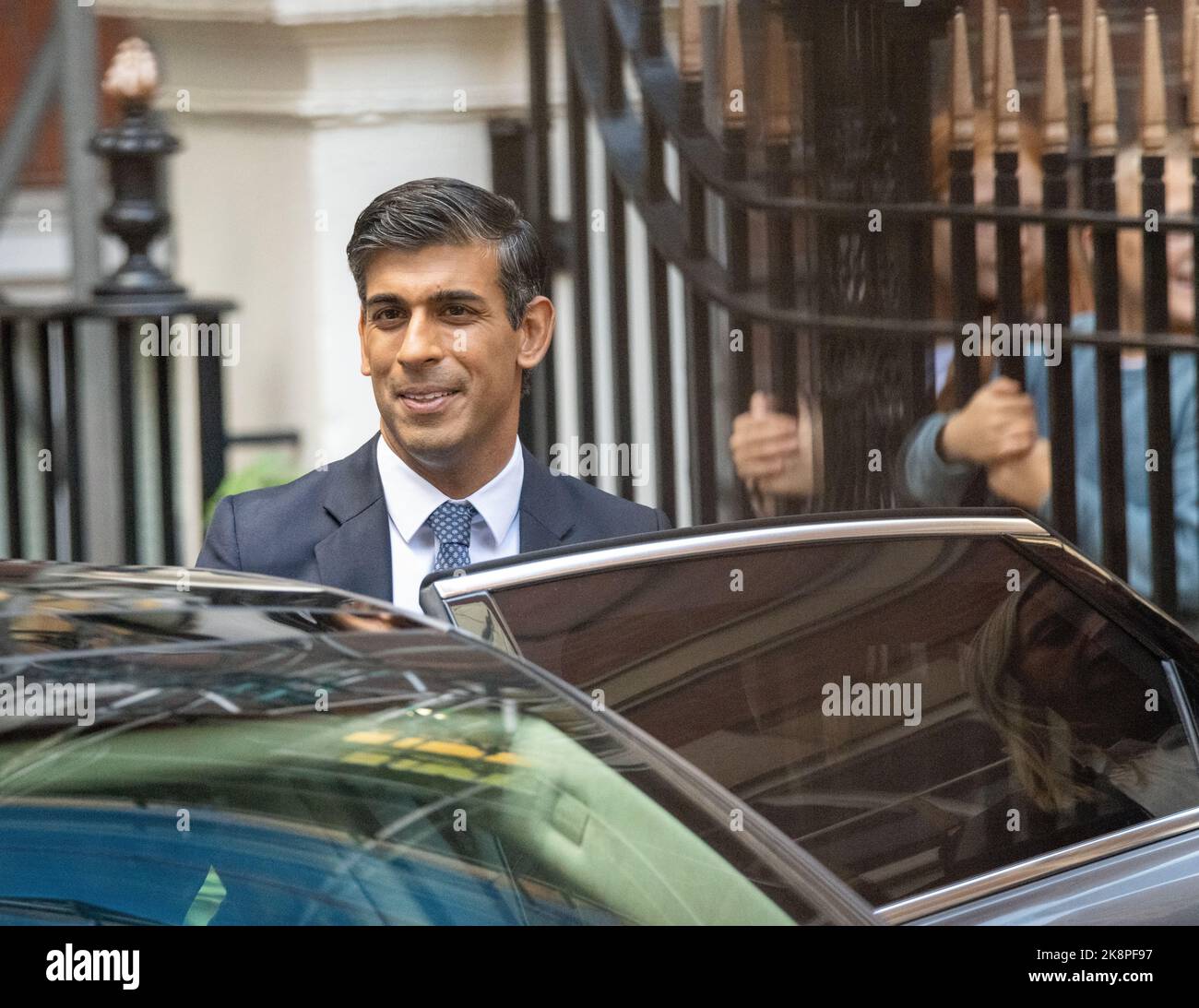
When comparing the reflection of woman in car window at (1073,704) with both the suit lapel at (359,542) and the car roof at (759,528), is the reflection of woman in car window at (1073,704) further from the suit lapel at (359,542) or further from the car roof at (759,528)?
the suit lapel at (359,542)

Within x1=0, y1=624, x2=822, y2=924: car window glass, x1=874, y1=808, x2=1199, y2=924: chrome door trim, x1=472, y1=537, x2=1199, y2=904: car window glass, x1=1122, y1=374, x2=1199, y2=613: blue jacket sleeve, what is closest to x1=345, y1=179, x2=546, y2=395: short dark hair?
x1=472, y1=537, x2=1199, y2=904: car window glass

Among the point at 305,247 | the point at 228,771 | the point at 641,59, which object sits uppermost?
the point at 641,59

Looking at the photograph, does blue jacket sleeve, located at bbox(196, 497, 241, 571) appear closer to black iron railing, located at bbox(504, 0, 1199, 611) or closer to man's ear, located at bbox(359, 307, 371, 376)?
man's ear, located at bbox(359, 307, 371, 376)

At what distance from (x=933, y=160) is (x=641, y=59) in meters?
0.81

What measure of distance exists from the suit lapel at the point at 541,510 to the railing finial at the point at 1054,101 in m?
1.89

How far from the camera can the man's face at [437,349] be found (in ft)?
9.53

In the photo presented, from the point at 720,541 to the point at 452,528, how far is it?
67 centimetres

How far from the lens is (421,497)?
9.73 ft

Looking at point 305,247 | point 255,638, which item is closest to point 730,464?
point 305,247

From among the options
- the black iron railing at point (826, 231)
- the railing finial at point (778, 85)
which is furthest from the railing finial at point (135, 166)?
the railing finial at point (778, 85)

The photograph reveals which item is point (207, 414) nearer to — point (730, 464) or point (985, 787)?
point (730, 464)
